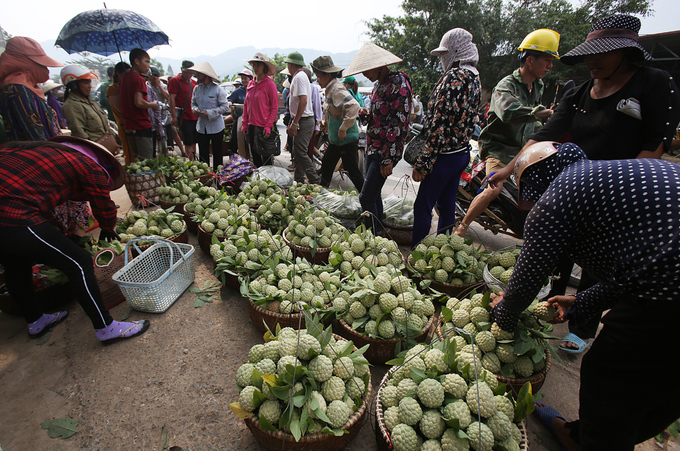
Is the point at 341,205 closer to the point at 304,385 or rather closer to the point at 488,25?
the point at 304,385

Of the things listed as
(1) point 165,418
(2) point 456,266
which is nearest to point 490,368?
(2) point 456,266

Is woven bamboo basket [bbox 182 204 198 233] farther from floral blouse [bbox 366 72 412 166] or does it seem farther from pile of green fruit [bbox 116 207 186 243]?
floral blouse [bbox 366 72 412 166]

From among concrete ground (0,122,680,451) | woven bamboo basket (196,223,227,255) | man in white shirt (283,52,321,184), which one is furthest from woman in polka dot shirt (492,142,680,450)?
man in white shirt (283,52,321,184)

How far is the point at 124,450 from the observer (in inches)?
72.9

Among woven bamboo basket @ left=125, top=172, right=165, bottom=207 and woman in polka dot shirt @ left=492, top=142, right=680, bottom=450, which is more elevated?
woman in polka dot shirt @ left=492, top=142, right=680, bottom=450

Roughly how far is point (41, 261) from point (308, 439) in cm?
219

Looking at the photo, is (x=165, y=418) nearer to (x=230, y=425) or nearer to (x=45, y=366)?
(x=230, y=425)

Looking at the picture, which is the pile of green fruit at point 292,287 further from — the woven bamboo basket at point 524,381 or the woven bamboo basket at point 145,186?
the woven bamboo basket at point 145,186

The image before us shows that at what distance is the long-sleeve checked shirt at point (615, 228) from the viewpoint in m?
1.10

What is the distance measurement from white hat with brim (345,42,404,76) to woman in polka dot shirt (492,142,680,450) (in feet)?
6.95

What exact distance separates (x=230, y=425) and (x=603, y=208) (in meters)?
2.26

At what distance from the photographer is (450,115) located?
9.47 ft

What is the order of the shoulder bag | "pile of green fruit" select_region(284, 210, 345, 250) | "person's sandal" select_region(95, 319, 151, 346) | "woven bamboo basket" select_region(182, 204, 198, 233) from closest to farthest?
"person's sandal" select_region(95, 319, 151, 346)
"pile of green fruit" select_region(284, 210, 345, 250)
"woven bamboo basket" select_region(182, 204, 198, 233)
the shoulder bag

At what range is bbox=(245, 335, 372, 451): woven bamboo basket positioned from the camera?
1591 mm
